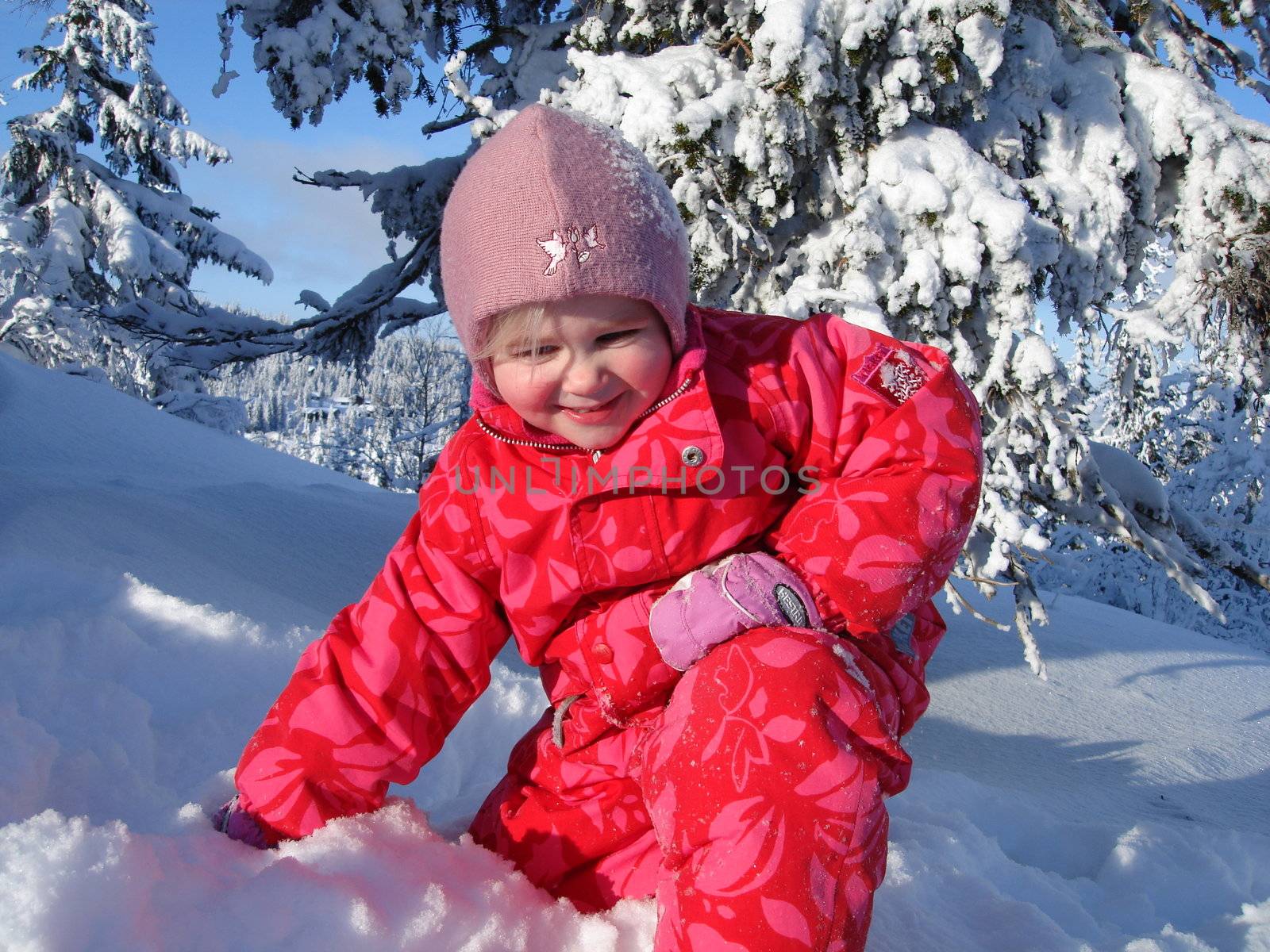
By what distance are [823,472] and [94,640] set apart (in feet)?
6.03

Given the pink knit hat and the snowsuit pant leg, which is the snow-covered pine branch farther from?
the snowsuit pant leg

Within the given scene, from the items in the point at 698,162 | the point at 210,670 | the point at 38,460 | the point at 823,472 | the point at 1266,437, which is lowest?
the point at 1266,437

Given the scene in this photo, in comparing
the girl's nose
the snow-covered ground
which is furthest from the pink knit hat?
the snow-covered ground

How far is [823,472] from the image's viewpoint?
1526 mm

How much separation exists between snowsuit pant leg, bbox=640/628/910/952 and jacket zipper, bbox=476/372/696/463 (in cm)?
44

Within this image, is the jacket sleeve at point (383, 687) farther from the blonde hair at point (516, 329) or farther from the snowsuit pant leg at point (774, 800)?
the snowsuit pant leg at point (774, 800)

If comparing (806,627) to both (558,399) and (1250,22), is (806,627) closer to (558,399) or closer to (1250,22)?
(558,399)

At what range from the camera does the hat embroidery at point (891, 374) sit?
4.83 ft

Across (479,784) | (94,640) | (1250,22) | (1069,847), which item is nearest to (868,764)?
(479,784)

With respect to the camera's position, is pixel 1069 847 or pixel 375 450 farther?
pixel 375 450

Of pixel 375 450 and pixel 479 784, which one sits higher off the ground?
pixel 479 784

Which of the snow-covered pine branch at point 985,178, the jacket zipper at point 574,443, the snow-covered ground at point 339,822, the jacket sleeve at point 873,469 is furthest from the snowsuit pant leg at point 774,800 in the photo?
the snow-covered pine branch at point 985,178

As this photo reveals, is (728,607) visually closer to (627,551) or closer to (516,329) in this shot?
(627,551)

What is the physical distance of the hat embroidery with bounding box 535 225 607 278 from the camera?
133 cm
